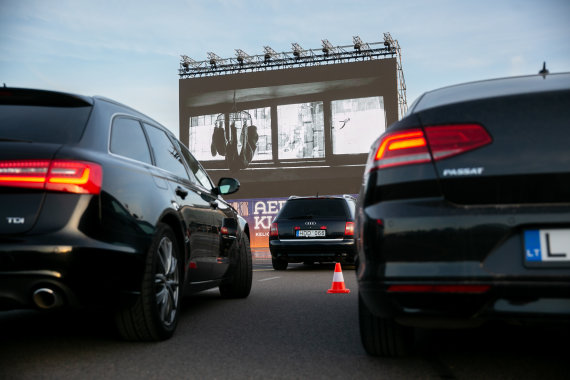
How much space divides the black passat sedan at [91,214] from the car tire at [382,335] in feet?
4.08

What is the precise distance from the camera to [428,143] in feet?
8.75

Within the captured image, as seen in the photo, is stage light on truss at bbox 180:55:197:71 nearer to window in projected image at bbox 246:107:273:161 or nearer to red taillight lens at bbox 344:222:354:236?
A: window in projected image at bbox 246:107:273:161

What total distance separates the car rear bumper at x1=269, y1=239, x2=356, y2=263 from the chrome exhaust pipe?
8.45m

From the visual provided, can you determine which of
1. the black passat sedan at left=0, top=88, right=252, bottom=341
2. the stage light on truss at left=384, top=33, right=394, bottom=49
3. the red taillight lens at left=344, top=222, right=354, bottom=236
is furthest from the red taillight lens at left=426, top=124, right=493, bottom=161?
the stage light on truss at left=384, top=33, right=394, bottom=49

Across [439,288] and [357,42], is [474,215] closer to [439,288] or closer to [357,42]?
[439,288]

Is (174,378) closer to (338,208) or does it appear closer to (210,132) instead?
(338,208)

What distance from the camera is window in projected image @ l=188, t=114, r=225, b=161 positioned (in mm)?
35344

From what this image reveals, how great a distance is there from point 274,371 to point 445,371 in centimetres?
84

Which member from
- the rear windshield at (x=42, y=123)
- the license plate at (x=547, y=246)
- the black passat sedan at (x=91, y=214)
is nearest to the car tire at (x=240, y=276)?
the black passat sedan at (x=91, y=214)

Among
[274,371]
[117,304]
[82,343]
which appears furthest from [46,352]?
[274,371]

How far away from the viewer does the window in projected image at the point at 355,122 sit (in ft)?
107

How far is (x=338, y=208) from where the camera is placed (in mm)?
11844

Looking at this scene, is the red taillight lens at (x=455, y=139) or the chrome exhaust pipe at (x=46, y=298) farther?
the chrome exhaust pipe at (x=46, y=298)

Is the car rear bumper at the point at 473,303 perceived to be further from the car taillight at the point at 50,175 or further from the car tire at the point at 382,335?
the car taillight at the point at 50,175
